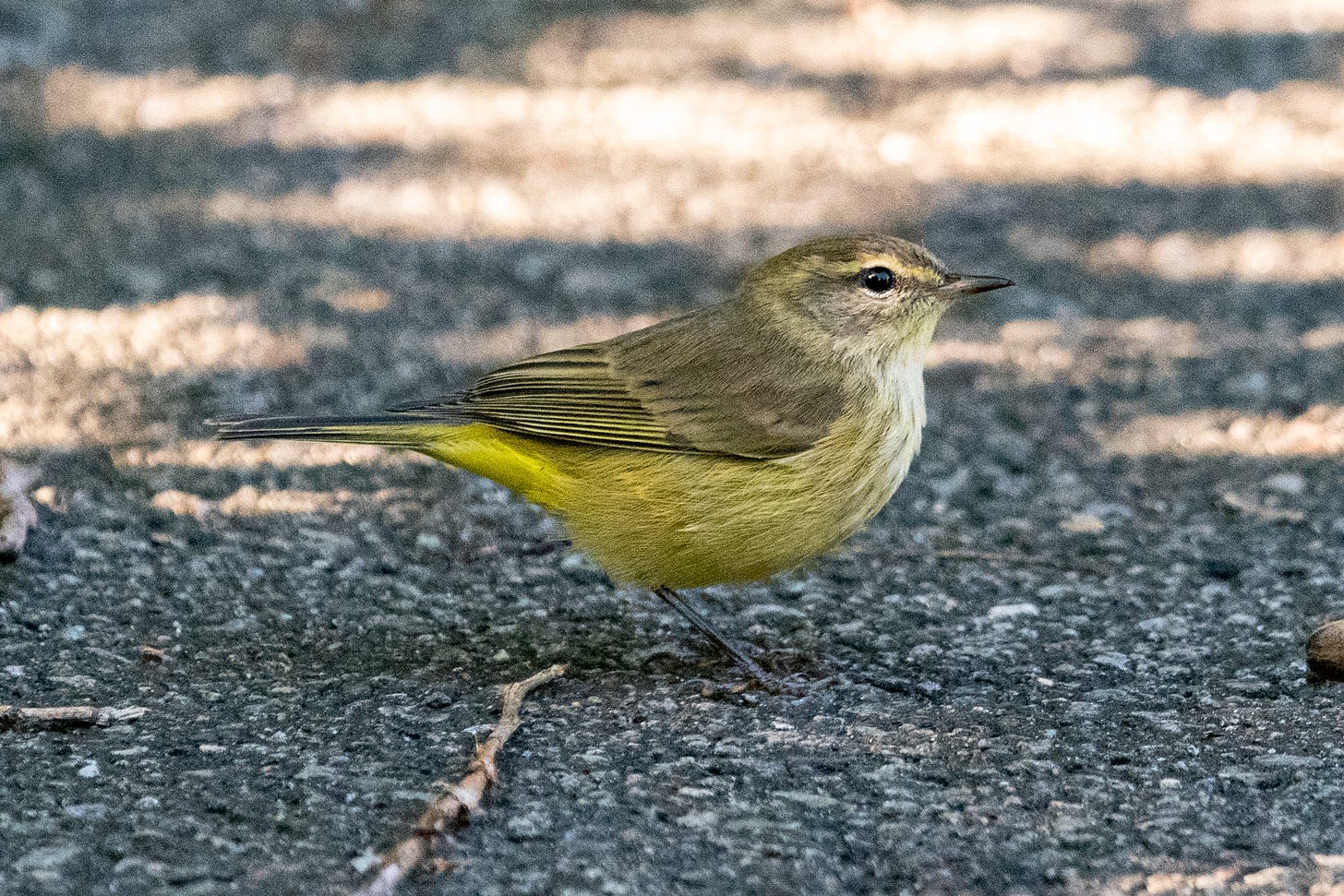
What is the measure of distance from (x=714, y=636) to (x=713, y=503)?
16.1 inches

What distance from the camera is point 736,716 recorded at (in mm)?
3803

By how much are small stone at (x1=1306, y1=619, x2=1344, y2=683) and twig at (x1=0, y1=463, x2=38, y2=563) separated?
11.7ft

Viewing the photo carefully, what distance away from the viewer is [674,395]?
4.20 meters

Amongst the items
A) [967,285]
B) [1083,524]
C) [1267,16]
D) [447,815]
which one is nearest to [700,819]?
[447,815]

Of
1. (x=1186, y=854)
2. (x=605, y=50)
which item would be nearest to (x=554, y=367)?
(x=1186, y=854)

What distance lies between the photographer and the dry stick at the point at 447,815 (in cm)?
294

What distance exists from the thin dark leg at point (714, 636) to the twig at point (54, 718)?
4.81 ft

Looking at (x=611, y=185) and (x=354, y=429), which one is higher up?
(x=611, y=185)

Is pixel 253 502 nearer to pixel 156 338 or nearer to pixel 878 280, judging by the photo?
pixel 156 338

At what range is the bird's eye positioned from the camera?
14.3 feet

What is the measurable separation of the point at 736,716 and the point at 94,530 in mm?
2182

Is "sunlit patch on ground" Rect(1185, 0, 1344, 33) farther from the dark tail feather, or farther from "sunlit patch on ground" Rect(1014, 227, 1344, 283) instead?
the dark tail feather

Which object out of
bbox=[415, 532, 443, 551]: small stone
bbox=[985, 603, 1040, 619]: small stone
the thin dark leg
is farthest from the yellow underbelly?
bbox=[415, 532, 443, 551]: small stone

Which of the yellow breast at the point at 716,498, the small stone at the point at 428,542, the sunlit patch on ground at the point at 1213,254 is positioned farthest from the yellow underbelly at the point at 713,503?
the sunlit patch on ground at the point at 1213,254
